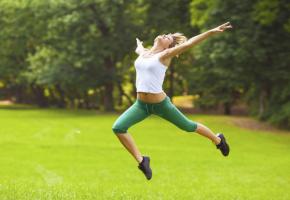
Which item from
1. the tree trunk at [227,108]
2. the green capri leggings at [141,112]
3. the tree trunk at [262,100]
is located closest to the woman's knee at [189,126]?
the green capri leggings at [141,112]

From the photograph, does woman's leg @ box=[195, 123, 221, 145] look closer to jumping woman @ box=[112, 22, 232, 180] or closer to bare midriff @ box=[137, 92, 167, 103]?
jumping woman @ box=[112, 22, 232, 180]

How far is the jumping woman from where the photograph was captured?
8.74 m

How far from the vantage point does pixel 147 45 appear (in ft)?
156

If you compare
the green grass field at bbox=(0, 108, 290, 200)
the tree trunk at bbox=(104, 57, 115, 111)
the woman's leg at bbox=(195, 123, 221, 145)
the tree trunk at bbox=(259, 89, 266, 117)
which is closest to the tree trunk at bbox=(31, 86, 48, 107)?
the tree trunk at bbox=(104, 57, 115, 111)

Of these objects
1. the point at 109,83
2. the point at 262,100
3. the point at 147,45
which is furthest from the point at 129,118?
the point at 109,83

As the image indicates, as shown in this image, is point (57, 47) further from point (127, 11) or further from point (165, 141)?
point (165, 141)

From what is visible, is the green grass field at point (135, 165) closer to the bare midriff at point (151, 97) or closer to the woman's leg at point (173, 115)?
the woman's leg at point (173, 115)

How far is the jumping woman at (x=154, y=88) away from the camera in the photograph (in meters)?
8.74

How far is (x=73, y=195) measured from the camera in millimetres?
10719

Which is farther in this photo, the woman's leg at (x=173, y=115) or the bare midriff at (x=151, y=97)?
the woman's leg at (x=173, y=115)

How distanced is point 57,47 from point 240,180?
33.2m

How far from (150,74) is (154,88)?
21 centimetres

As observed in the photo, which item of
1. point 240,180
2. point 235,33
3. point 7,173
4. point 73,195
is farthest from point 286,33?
point 73,195

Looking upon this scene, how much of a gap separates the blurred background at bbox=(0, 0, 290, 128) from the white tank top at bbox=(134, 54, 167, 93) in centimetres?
2342
